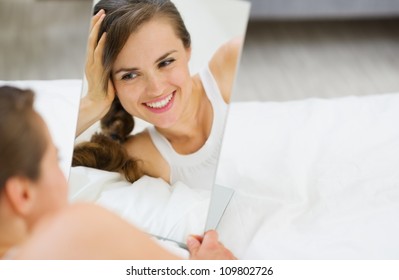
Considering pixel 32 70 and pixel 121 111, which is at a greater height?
pixel 32 70

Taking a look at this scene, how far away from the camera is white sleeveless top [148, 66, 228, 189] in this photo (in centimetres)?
110

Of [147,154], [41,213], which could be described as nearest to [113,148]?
[147,154]

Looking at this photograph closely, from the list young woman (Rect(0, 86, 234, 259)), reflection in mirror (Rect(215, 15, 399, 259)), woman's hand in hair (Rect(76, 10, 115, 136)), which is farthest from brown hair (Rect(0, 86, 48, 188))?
reflection in mirror (Rect(215, 15, 399, 259))

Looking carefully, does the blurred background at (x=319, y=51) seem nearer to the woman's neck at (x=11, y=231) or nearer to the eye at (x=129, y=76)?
the eye at (x=129, y=76)

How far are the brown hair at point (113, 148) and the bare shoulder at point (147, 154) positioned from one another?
1 cm

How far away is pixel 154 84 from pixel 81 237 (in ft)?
1.14

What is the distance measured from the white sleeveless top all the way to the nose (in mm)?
76

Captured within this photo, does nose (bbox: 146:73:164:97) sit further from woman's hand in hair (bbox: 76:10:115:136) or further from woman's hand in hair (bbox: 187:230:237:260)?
woman's hand in hair (bbox: 187:230:237:260)

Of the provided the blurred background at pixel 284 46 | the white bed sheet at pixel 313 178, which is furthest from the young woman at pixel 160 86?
the blurred background at pixel 284 46

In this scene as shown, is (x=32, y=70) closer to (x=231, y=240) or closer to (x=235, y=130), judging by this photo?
(x=235, y=130)

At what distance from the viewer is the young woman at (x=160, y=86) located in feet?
3.60
